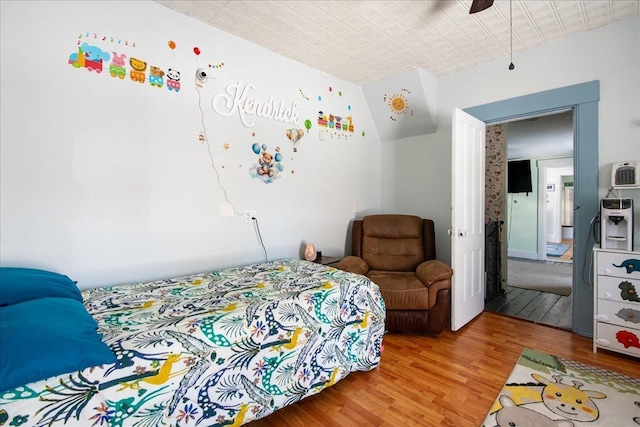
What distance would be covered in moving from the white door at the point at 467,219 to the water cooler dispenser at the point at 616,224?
3.05 ft

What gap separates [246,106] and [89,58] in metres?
1.06

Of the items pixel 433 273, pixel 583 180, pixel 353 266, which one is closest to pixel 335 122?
pixel 353 266

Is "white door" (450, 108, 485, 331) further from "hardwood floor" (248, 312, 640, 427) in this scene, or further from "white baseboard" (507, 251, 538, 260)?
"white baseboard" (507, 251, 538, 260)

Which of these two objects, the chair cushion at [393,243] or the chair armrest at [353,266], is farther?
the chair cushion at [393,243]

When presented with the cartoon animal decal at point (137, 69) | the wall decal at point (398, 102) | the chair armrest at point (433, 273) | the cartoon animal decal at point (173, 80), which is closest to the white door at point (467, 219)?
the chair armrest at point (433, 273)

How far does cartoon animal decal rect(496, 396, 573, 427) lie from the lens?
155 centimetres

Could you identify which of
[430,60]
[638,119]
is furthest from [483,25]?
[638,119]

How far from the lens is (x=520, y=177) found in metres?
6.34

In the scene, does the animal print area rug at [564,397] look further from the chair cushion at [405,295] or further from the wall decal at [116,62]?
the wall decal at [116,62]

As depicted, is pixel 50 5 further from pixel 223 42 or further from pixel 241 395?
pixel 241 395

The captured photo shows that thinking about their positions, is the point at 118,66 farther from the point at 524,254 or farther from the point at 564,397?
the point at 524,254

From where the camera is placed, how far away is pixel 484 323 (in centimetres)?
289

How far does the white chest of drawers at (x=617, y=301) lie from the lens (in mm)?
2113

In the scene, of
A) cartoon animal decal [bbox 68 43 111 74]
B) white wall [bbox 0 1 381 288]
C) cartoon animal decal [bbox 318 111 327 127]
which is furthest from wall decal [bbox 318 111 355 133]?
cartoon animal decal [bbox 68 43 111 74]
